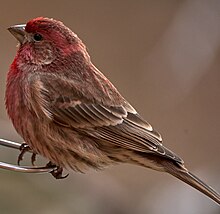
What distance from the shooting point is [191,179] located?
4.77 m

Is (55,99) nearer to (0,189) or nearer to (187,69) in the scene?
(0,189)

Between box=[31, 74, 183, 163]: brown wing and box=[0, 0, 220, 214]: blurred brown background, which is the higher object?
box=[31, 74, 183, 163]: brown wing

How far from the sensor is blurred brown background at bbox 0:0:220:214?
668 centimetres

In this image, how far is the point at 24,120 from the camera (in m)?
4.79

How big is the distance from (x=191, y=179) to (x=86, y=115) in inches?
29.0

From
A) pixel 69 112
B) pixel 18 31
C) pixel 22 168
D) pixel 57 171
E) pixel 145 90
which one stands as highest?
pixel 18 31

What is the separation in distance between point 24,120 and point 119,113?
1.99 feet

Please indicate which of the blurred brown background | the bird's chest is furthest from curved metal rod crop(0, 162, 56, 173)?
the blurred brown background

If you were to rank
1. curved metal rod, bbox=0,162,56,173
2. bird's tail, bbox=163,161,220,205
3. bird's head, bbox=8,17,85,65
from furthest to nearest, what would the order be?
bird's head, bbox=8,17,85,65 → bird's tail, bbox=163,161,220,205 → curved metal rod, bbox=0,162,56,173

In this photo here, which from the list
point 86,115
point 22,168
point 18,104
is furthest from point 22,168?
point 86,115

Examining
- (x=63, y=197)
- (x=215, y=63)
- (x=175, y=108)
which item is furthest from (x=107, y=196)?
(x=215, y=63)

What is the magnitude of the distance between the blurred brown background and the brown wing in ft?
5.20

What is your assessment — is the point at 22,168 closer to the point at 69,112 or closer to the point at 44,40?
the point at 69,112

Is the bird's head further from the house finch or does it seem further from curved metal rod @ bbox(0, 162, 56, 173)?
curved metal rod @ bbox(0, 162, 56, 173)
